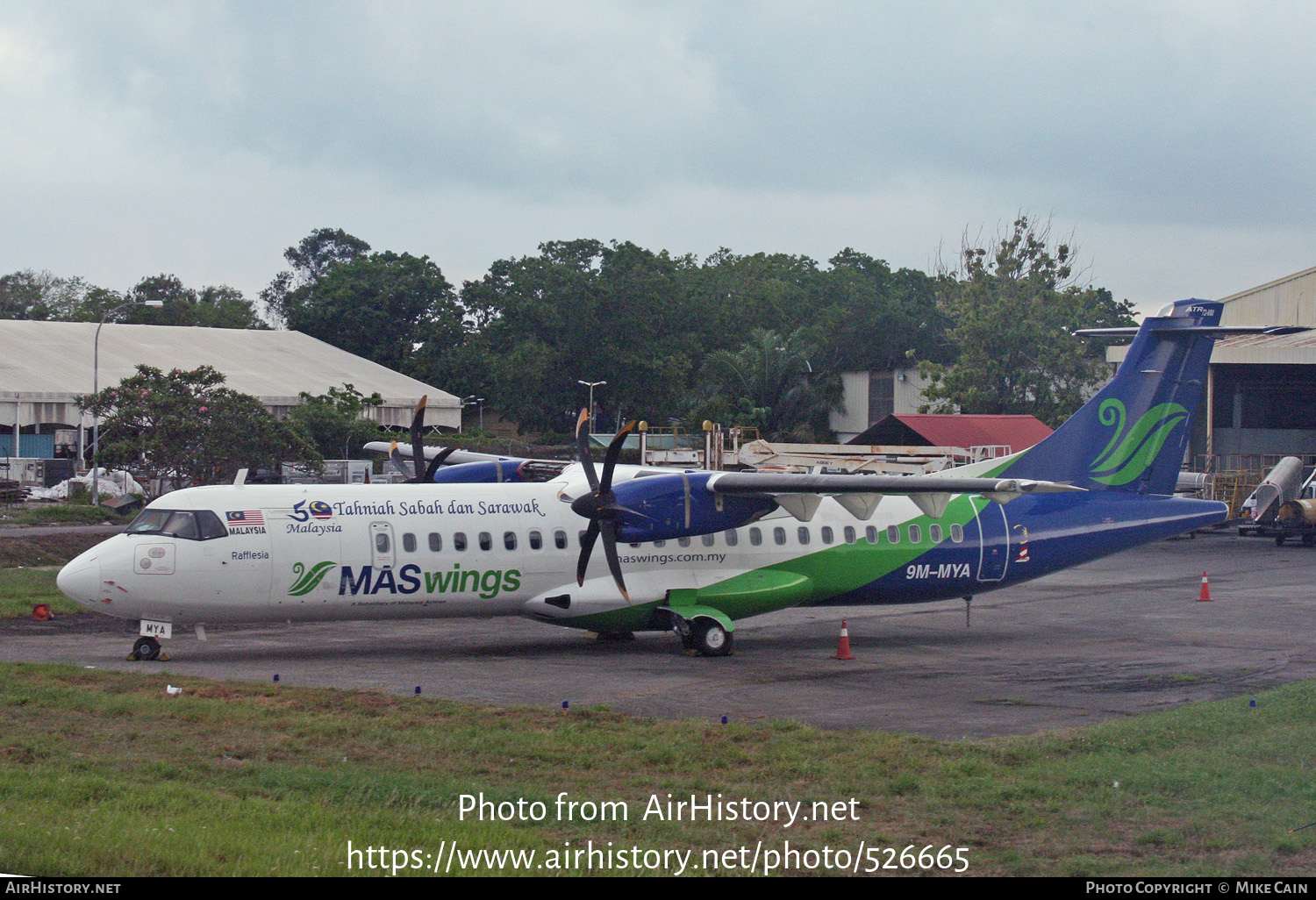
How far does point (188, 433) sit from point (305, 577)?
2110 centimetres

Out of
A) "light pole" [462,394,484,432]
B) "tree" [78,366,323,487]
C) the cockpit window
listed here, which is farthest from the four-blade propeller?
"light pole" [462,394,484,432]

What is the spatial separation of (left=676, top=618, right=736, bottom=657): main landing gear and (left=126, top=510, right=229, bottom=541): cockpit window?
7.31 meters

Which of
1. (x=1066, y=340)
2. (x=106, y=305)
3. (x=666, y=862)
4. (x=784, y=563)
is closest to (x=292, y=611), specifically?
(x=784, y=563)

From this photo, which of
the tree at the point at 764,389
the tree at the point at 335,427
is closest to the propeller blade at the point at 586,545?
the tree at the point at 335,427

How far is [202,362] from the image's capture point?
219 ft

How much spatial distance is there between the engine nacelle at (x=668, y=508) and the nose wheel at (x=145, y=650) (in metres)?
7.10

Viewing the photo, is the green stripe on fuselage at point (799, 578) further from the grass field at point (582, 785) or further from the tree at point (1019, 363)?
the tree at point (1019, 363)

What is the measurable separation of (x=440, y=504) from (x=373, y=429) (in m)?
34.8

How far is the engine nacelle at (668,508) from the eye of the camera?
18.7 m

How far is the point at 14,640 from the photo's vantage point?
19609 millimetres

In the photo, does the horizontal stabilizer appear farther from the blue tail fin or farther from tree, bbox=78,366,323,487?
tree, bbox=78,366,323,487

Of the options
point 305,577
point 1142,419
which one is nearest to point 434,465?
point 305,577
